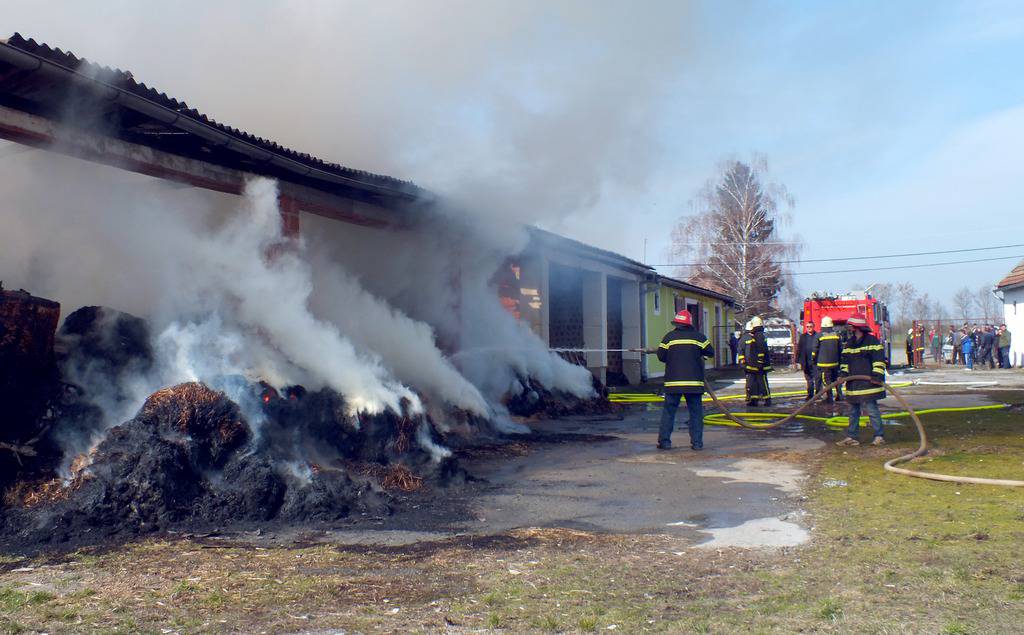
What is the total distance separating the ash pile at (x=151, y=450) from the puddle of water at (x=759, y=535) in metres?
2.38

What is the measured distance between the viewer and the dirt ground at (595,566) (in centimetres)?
367

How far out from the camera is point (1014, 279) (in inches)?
1094

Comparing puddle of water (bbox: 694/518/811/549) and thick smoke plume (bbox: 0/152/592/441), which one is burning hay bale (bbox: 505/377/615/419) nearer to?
thick smoke plume (bbox: 0/152/592/441)

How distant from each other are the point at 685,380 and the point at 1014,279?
23.8m

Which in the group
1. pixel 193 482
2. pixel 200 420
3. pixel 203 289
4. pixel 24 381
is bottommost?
pixel 193 482

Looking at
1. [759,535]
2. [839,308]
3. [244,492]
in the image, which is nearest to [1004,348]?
[839,308]

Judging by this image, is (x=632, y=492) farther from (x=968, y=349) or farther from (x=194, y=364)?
(x=968, y=349)

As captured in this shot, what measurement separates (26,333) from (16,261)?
266 cm

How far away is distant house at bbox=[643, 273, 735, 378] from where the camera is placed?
24.4 m

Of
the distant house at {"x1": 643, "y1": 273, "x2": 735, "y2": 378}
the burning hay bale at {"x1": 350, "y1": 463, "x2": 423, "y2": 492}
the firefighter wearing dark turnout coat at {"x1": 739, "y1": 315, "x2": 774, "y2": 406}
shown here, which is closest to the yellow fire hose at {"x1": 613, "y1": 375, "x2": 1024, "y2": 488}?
the firefighter wearing dark turnout coat at {"x1": 739, "y1": 315, "x2": 774, "y2": 406}

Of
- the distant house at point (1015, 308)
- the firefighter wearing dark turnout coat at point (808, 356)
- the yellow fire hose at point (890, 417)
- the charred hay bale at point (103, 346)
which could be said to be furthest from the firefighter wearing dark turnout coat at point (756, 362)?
the distant house at point (1015, 308)

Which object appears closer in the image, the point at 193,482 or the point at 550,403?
the point at 193,482

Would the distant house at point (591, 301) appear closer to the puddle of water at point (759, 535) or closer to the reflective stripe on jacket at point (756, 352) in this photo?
the reflective stripe on jacket at point (756, 352)

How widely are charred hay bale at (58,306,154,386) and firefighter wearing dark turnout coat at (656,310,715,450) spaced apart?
18.4 feet
